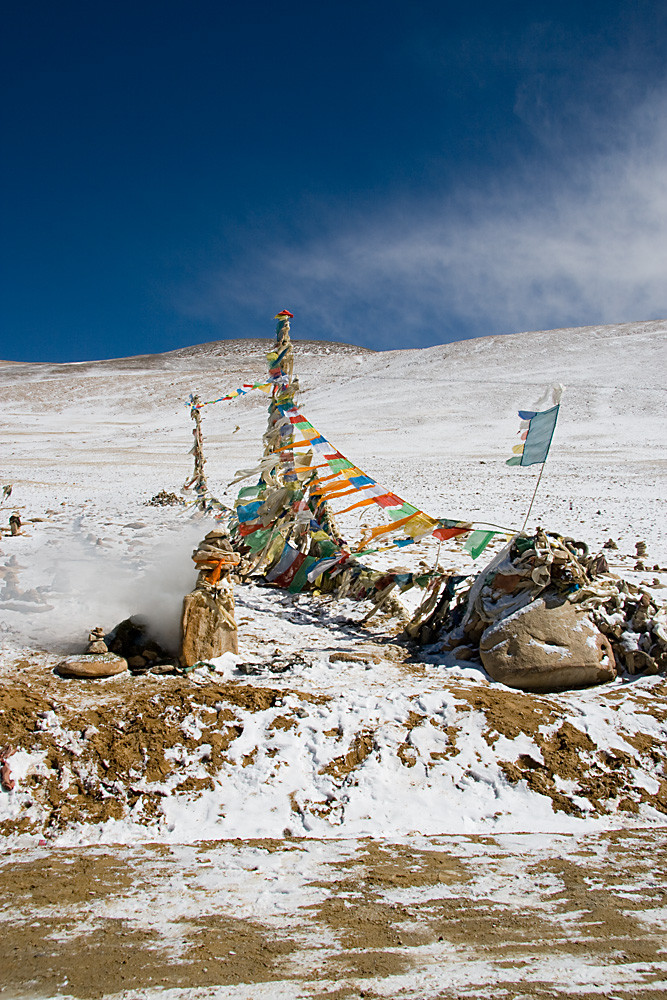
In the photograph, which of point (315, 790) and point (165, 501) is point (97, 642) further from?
point (165, 501)

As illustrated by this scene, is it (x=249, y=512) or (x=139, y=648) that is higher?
(x=249, y=512)

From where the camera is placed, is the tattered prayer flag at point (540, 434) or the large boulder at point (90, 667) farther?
the tattered prayer flag at point (540, 434)

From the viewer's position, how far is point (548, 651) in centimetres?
514

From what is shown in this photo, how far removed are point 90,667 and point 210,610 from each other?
1.13 m

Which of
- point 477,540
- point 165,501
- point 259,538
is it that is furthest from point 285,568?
point 165,501

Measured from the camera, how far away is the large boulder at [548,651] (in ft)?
16.8

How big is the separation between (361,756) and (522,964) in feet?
6.01

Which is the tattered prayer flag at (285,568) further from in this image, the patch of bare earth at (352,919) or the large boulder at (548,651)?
the patch of bare earth at (352,919)

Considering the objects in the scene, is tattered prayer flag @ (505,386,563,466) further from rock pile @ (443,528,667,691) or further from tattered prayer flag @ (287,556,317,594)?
tattered prayer flag @ (287,556,317,594)

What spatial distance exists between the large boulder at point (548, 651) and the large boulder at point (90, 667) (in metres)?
3.31

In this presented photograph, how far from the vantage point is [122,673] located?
5.02 meters

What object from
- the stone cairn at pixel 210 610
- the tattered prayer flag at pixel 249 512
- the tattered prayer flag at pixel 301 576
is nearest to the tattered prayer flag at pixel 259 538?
the tattered prayer flag at pixel 249 512

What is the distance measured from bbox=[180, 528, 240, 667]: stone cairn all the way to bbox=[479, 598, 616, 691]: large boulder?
2472 millimetres

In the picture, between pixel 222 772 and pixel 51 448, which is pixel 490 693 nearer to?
pixel 222 772
